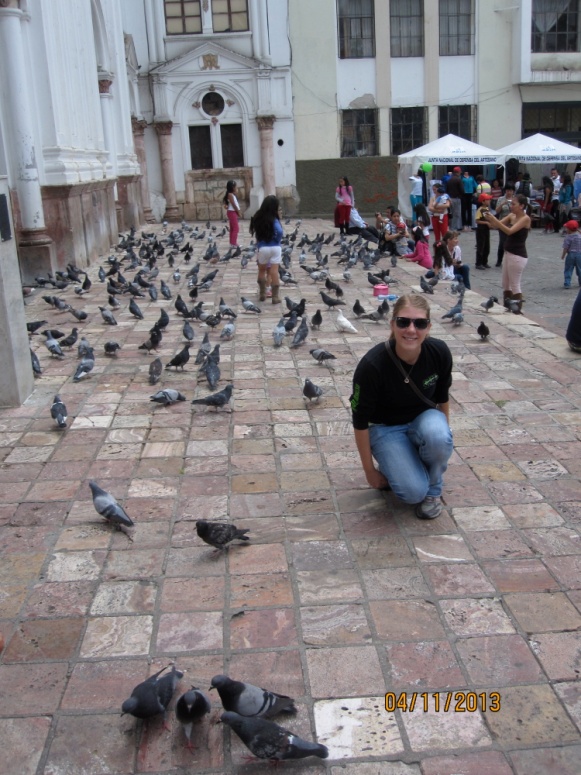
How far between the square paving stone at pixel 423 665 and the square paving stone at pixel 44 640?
1.35m

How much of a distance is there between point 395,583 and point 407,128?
27346 millimetres

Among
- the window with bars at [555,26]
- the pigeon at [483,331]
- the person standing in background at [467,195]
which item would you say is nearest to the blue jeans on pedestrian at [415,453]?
the pigeon at [483,331]

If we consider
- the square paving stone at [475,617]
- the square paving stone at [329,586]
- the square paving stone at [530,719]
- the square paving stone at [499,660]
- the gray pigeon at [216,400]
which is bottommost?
the square paving stone at [530,719]

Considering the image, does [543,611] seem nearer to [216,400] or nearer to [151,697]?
[151,697]

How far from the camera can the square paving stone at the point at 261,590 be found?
3.74 metres

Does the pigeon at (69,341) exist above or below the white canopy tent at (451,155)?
below

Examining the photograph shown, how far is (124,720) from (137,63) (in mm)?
26894

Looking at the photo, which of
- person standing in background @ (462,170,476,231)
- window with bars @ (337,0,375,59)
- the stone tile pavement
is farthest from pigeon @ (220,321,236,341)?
window with bars @ (337,0,375,59)

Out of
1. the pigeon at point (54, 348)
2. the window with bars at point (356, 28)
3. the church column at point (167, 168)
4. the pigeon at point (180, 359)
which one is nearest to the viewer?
the pigeon at point (180, 359)

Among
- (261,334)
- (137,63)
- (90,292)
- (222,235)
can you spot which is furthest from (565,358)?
(137,63)

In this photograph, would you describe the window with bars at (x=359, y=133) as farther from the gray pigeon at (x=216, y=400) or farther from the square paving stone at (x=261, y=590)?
the square paving stone at (x=261, y=590)

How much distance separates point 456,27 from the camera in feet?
93.4

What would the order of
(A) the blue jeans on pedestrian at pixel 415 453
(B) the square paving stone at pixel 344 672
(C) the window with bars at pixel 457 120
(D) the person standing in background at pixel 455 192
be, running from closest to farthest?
(B) the square paving stone at pixel 344 672 → (A) the blue jeans on pedestrian at pixel 415 453 → (D) the person standing in background at pixel 455 192 → (C) the window with bars at pixel 457 120

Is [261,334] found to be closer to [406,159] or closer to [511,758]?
[511,758]
